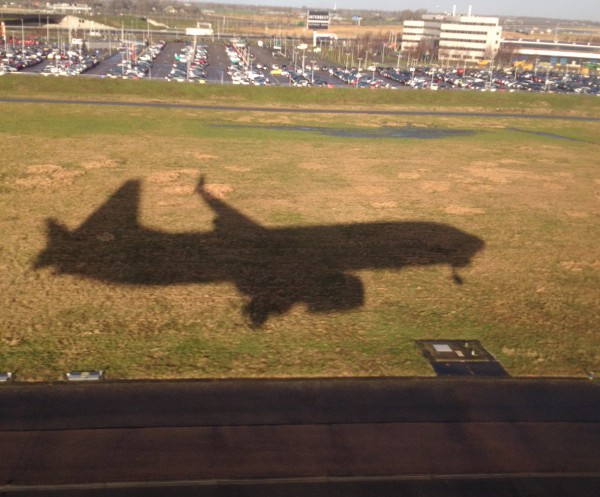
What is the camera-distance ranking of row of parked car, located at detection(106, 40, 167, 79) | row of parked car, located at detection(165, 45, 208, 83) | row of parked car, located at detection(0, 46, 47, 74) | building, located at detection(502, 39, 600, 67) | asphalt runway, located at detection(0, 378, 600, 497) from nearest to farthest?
1. asphalt runway, located at detection(0, 378, 600, 497)
2. row of parked car, located at detection(165, 45, 208, 83)
3. row of parked car, located at detection(106, 40, 167, 79)
4. row of parked car, located at detection(0, 46, 47, 74)
5. building, located at detection(502, 39, 600, 67)

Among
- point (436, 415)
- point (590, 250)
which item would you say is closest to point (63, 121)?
point (590, 250)

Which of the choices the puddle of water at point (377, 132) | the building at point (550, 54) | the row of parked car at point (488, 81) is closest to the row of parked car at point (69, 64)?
the puddle of water at point (377, 132)

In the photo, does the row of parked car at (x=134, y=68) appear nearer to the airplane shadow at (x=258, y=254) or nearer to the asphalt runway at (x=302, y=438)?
the airplane shadow at (x=258, y=254)

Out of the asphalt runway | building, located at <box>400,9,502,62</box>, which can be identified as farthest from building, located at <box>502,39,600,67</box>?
the asphalt runway

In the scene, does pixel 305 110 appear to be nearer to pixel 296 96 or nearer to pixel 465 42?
pixel 296 96

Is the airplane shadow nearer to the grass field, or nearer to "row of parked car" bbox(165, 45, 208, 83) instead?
the grass field

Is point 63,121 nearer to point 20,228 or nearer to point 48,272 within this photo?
point 20,228
